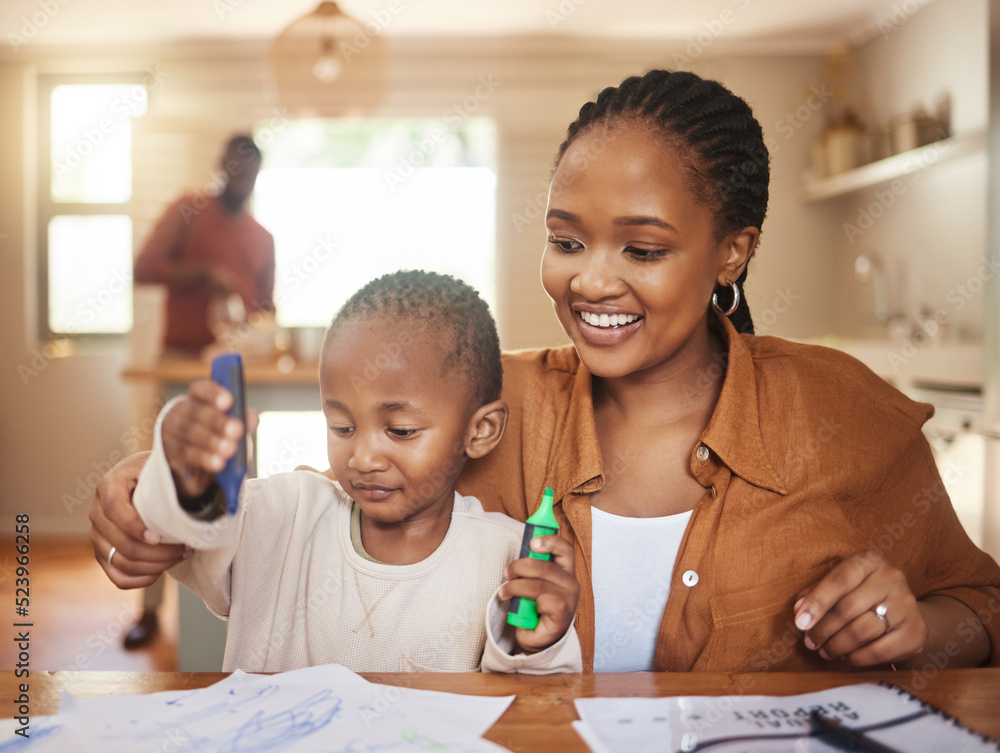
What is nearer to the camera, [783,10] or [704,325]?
[704,325]

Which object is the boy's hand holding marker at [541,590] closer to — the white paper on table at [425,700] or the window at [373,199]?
the white paper on table at [425,700]

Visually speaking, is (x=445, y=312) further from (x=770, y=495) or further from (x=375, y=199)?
(x=375, y=199)

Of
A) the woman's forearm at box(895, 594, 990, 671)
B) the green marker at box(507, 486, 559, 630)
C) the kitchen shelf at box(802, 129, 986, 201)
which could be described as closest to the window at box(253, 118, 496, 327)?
the kitchen shelf at box(802, 129, 986, 201)

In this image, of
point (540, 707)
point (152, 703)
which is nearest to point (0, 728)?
point (152, 703)

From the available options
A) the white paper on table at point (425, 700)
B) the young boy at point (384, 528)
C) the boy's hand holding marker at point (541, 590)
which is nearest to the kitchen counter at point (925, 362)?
the young boy at point (384, 528)

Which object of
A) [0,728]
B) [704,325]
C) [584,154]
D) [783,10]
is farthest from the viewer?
[783,10]

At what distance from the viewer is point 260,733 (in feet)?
2.22

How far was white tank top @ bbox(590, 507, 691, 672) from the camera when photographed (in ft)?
3.45

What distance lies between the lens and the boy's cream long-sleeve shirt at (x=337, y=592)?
3.25 ft

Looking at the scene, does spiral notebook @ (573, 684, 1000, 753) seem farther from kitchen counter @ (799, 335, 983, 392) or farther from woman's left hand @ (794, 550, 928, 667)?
kitchen counter @ (799, 335, 983, 392)

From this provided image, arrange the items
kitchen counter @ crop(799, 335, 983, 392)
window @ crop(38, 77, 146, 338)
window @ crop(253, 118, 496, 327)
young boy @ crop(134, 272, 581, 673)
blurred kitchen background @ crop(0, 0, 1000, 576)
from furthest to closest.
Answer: window @ crop(38, 77, 146, 338) < window @ crop(253, 118, 496, 327) < blurred kitchen background @ crop(0, 0, 1000, 576) < kitchen counter @ crop(799, 335, 983, 392) < young boy @ crop(134, 272, 581, 673)

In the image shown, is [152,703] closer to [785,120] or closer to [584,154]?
[584,154]

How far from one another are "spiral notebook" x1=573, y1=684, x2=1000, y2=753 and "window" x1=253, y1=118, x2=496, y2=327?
437 centimetres

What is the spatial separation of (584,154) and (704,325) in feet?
1.04
